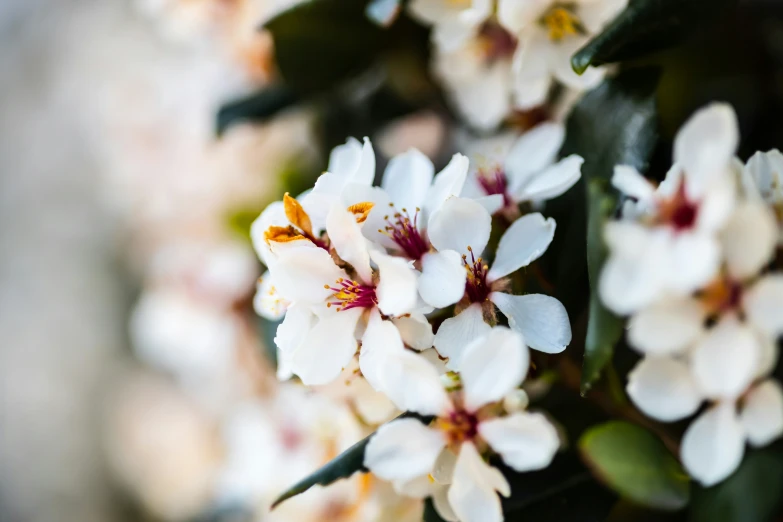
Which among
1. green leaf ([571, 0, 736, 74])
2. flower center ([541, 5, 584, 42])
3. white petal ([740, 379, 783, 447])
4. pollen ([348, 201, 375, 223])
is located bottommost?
white petal ([740, 379, 783, 447])

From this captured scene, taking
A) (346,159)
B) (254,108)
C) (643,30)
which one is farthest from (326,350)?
(254,108)

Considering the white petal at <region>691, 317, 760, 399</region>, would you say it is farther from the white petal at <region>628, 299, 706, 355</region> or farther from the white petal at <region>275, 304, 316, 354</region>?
the white petal at <region>275, 304, 316, 354</region>

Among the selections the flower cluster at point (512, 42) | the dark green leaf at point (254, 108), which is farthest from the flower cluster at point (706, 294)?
the dark green leaf at point (254, 108)

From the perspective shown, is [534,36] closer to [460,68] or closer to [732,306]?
[460,68]

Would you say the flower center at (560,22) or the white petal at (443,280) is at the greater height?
the flower center at (560,22)

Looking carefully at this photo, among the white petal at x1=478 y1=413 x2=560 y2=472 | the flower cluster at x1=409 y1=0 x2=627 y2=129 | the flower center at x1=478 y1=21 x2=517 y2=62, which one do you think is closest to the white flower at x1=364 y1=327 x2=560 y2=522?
the white petal at x1=478 y1=413 x2=560 y2=472

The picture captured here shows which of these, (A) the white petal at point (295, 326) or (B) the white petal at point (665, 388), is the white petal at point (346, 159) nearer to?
(A) the white petal at point (295, 326)
